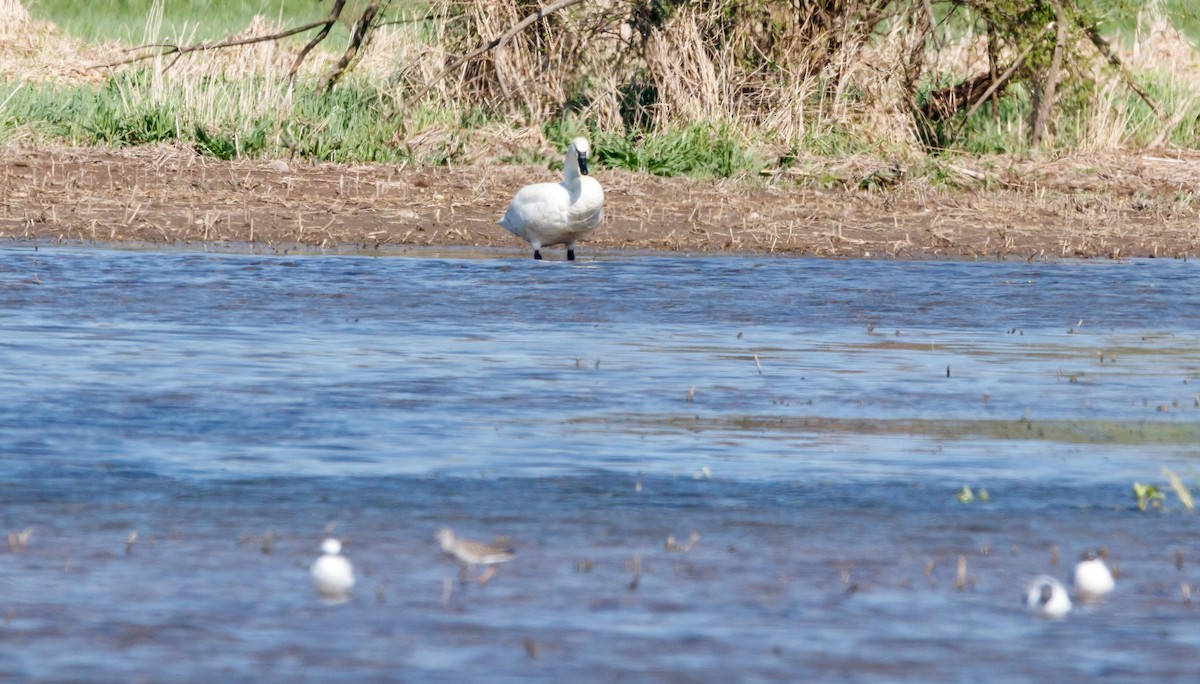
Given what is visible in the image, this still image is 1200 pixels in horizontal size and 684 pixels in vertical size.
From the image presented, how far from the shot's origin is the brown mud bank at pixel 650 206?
14.0 meters

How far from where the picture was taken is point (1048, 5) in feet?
58.3

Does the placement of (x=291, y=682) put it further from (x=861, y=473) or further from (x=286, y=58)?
(x=286, y=58)

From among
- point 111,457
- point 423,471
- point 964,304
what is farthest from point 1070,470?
point 964,304

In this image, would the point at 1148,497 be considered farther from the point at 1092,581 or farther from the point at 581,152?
the point at 581,152

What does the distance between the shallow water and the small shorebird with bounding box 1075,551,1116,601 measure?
0.05 m

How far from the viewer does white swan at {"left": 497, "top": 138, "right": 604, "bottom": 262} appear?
43.2ft

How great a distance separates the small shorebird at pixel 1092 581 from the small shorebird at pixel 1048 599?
60mm

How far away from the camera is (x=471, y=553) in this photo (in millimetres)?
5098

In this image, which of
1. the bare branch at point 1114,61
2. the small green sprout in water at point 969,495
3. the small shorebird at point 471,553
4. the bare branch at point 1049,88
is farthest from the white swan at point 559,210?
the small shorebird at point 471,553

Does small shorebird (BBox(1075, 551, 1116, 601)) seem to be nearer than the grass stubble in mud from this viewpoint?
Yes

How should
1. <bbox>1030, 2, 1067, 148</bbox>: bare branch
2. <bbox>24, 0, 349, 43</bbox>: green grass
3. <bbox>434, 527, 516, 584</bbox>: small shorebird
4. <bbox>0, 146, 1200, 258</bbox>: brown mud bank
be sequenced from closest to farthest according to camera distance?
1. <bbox>434, 527, 516, 584</bbox>: small shorebird
2. <bbox>0, 146, 1200, 258</bbox>: brown mud bank
3. <bbox>1030, 2, 1067, 148</bbox>: bare branch
4. <bbox>24, 0, 349, 43</bbox>: green grass


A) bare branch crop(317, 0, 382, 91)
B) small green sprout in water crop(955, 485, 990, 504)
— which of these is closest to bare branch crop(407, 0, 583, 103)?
bare branch crop(317, 0, 382, 91)

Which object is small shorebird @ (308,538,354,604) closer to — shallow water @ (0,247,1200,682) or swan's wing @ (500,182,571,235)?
shallow water @ (0,247,1200,682)

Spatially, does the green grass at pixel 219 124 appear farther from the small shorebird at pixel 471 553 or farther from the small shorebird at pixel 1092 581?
the small shorebird at pixel 1092 581
